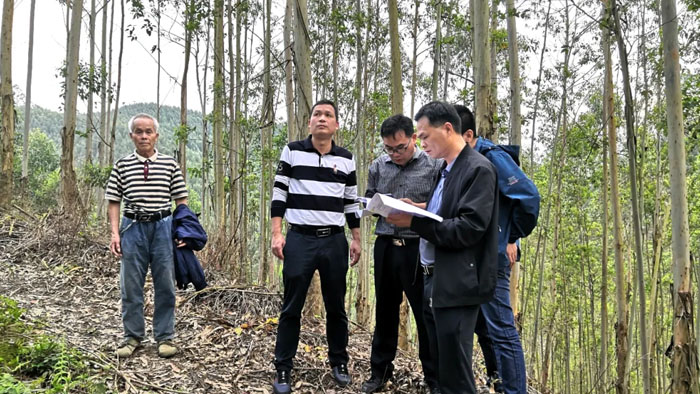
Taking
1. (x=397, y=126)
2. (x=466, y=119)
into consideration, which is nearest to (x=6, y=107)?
(x=397, y=126)

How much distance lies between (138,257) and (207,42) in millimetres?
11103

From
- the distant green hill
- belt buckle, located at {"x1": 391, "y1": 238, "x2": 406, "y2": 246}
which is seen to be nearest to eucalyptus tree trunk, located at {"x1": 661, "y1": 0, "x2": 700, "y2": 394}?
belt buckle, located at {"x1": 391, "y1": 238, "x2": 406, "y2": 246}

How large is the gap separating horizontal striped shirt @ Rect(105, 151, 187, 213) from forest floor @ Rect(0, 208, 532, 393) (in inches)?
40.5

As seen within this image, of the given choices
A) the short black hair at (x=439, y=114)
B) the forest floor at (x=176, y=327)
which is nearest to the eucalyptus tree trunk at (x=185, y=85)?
the forest floor at (x=176, y=327)

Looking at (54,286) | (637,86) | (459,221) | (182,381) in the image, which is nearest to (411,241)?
(459,221)

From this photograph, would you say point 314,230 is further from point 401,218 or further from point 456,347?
point 456,347

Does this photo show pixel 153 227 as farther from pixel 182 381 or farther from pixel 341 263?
pixel 341 263

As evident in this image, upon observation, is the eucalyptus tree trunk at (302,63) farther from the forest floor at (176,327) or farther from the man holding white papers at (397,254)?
the forest floor at (176,327)

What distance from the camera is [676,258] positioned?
4188mm

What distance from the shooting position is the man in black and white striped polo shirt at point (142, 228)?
3.32 meters

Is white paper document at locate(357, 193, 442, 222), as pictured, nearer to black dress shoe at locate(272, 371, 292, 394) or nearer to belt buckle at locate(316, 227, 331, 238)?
belt buckle at locate(316, 227, 331, 238)

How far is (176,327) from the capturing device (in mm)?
4125

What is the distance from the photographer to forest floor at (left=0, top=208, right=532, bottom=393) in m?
3.17

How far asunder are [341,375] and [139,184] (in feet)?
6.24
